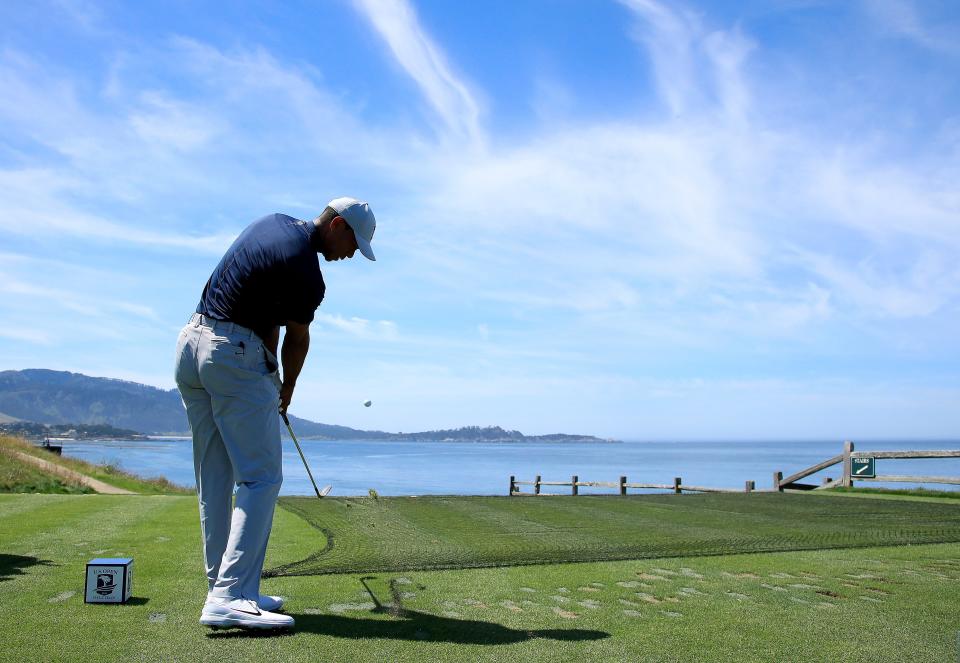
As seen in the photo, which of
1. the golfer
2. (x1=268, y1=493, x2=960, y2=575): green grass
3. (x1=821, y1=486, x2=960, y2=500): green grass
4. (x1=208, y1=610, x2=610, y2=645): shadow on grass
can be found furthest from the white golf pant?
(x1=821, y1=486, x2=960, y2=500): green grass

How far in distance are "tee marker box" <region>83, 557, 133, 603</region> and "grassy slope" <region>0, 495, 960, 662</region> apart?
55 millimetres

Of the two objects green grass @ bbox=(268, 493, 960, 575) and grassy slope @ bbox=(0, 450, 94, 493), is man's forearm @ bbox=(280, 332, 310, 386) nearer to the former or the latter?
green grass @ bbox=(268, 493, 960, 575)

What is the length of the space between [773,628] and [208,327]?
293 cm

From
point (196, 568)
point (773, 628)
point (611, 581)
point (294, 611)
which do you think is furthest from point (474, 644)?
point (196, 568)

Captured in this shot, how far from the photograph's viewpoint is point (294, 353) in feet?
12.3

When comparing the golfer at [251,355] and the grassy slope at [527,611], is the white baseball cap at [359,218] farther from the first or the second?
the grassy slope at [527,611]

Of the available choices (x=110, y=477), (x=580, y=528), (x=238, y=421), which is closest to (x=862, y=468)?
(x=580, y=528)

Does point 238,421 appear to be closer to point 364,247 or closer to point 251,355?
point 251,355

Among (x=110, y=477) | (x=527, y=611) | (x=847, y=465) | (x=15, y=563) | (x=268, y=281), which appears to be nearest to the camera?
(x=268, y=281)

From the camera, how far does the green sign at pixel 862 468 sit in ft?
52.0

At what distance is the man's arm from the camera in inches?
146

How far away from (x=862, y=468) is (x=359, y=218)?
1535 centimetres

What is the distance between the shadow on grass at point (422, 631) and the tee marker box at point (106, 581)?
2.31ft

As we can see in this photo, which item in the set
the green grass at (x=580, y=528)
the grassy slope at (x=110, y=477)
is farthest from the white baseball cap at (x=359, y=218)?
the grassy slope at (x=110, y=477)
